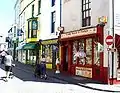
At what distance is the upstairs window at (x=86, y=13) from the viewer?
25166mm

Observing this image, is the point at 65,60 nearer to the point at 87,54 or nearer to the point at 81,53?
the point at 81,53

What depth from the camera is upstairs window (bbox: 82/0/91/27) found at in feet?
82.6

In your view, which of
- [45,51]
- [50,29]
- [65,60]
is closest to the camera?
[65,60]

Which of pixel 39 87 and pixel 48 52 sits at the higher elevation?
pixel 48 52

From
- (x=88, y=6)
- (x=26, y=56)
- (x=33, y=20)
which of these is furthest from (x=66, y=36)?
(x=26, y=56)

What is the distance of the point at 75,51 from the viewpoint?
2756 centimetres

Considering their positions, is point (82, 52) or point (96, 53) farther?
point (82, 52)

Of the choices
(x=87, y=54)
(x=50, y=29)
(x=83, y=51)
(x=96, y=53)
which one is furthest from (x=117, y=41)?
(x=50, y=29)

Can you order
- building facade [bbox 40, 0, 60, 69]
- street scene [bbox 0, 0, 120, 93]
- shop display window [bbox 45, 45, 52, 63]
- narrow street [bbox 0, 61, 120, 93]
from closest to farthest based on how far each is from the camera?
narrow street [bbox 0, 61, 120, 93], street scene [bbox 0, 0, 120, 93], building facade [bbox 40, 0, 60, 69], shop display window [bbox 45, 45, 52, 63]

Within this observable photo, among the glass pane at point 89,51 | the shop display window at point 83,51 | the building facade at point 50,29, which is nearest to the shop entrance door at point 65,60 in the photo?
the building facade at point 50,29

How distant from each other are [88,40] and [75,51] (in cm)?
294

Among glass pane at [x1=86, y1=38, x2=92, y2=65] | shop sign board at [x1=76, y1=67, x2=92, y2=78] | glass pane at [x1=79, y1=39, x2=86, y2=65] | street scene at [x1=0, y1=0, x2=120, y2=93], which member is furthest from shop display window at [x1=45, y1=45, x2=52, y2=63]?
glass pane at [x1=86, y1=38, x2=92, y2=65]

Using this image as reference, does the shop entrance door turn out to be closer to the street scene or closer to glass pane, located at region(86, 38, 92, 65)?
the street scene

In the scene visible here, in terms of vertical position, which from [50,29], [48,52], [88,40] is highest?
[50,29]
